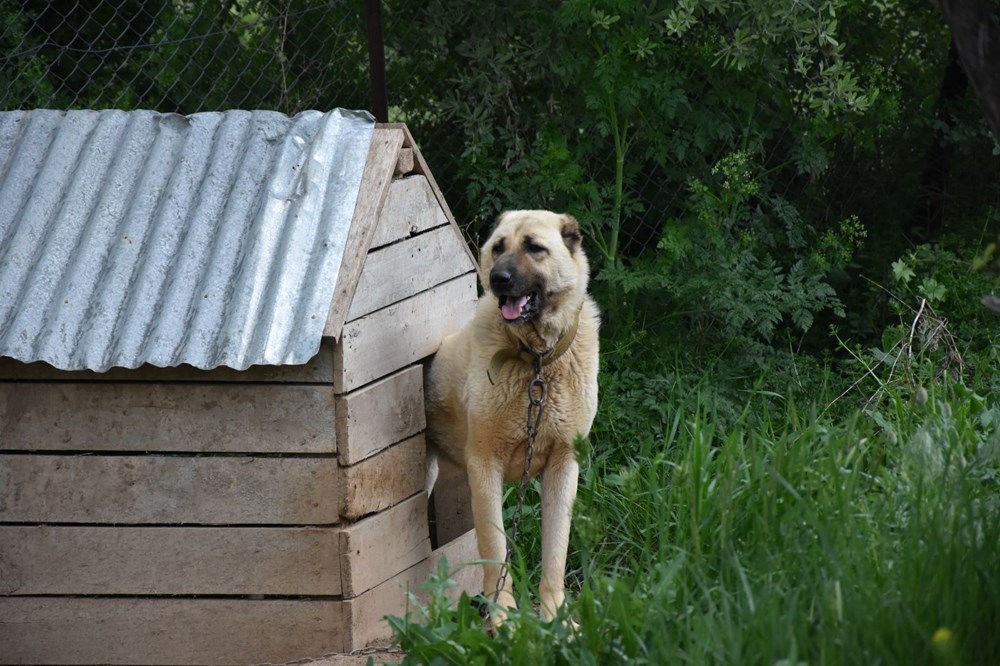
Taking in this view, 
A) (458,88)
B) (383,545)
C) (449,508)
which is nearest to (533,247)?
(383,545)

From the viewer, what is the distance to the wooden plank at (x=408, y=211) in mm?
3895

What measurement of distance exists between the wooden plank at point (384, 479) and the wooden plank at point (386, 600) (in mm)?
266

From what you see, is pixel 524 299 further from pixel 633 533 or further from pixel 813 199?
pixel 813 199

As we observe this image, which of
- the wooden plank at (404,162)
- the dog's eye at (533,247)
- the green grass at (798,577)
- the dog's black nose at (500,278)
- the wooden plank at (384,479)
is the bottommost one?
the wooden plank at (384,479)

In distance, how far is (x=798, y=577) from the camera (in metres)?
2.67

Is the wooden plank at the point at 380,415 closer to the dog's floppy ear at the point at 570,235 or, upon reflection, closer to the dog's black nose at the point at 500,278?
the dog's black nose at the point at 500,278

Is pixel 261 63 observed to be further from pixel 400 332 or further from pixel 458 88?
pixel 400 332

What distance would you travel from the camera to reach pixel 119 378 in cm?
362

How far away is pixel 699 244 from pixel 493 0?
154 centimetres

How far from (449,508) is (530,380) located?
107 cm

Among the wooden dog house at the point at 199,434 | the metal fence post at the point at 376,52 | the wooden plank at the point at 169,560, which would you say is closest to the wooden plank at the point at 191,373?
the wooden dog house at the point at 199,434

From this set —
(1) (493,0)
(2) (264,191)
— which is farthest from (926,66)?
(2) (264,191)

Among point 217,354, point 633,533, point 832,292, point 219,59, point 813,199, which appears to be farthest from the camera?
point 813,199

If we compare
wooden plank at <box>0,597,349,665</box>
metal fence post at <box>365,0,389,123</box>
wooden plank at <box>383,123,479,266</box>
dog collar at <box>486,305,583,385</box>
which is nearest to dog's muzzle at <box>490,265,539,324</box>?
dog collar at <box>486,305,583,385</box>
